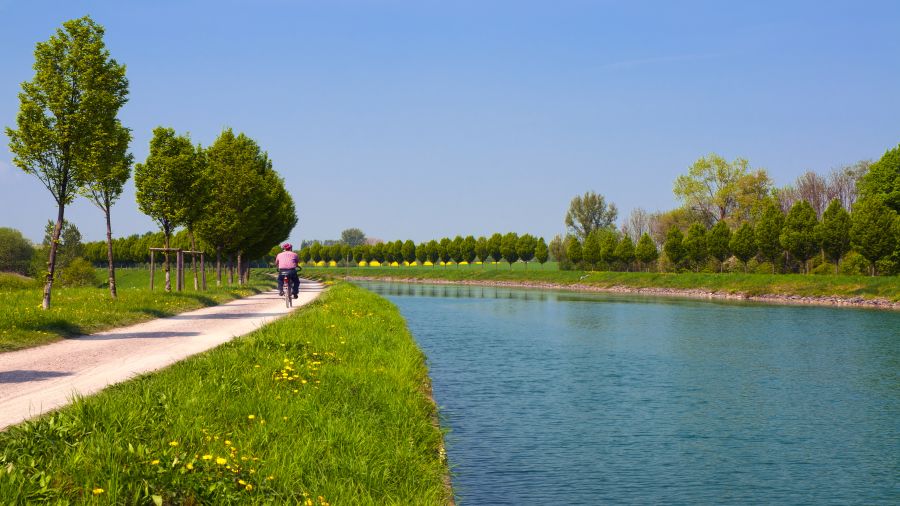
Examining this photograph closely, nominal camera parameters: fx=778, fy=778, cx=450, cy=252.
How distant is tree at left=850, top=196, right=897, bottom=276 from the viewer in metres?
69.3

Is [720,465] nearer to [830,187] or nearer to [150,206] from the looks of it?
[150,206]

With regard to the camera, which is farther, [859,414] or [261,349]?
[859,414]

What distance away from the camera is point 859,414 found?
17.5 meters

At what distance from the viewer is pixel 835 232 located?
246 ft

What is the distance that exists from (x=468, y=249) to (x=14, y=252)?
85.7 meters

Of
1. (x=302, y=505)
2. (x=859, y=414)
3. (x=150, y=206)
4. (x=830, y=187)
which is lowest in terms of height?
(x=859, y=414)

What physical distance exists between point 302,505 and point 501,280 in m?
117

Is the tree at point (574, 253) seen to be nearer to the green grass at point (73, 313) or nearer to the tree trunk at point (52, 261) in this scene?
the green grass at point (73, 313)

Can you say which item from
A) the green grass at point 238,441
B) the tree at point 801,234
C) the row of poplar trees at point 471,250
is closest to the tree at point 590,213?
the row of poplar trees at point 471,250

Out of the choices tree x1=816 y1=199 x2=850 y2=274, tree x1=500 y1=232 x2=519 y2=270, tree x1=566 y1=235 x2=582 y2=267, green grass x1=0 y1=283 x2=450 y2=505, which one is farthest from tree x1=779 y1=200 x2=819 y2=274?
green grass x1=0 y1=283 x2=450 y2=505

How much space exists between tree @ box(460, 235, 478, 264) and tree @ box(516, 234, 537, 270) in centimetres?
2076

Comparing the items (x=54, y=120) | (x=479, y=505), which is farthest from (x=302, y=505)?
(x=54, y=120)

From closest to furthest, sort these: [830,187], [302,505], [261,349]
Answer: [302,505] < [261,349] < [830,187]

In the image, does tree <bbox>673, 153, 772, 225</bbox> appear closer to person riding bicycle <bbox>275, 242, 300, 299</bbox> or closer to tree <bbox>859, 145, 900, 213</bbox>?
tree <bbox>859, 145, 900, 213</bbox>
